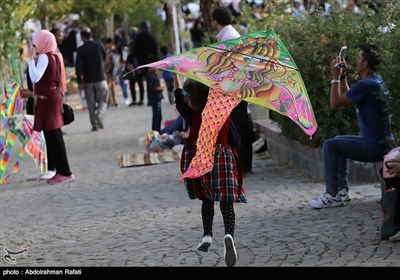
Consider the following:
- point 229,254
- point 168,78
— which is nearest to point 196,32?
point 168,78

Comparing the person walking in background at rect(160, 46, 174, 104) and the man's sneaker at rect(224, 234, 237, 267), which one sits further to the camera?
the person walking in background at rect(160, 46, 174, 104)

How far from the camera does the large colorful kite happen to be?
1380 cm

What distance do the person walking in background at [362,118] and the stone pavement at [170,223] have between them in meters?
0.34

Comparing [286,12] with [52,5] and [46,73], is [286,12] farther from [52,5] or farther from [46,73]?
[52,5]

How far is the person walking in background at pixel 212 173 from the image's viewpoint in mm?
7887

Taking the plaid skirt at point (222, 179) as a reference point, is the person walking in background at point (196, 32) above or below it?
below

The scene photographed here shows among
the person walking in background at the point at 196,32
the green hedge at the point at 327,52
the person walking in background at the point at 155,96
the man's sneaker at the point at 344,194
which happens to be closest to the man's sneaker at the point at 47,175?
the green hedge at the point at 327,52

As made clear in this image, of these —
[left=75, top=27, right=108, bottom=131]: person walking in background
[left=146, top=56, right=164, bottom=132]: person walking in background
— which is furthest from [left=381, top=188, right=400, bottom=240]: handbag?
[left=75, top=27, right=108, bottom=131]: person walking in background

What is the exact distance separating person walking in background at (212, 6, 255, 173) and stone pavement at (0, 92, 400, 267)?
0.26 m

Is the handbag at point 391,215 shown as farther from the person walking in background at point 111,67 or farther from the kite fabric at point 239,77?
the person walking in background at point 111,67

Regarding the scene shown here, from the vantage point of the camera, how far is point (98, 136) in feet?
65.5

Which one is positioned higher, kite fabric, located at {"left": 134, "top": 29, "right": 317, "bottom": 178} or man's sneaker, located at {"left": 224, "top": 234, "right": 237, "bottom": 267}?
kite fabric, located at {"left": 134, "top": 29, "right": 317, "bottom": 178}

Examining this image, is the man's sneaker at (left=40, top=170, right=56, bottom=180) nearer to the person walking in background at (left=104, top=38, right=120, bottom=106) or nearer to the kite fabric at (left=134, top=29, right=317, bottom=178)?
the kite fabric at (left=134, top=29, right=317, bottom=178)

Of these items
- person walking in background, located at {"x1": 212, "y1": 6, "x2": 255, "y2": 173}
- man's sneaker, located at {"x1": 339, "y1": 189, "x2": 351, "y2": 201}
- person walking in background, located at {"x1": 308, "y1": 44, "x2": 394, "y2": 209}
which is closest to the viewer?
person walking in background, located at {"x1": 308, "y1": 44, "x2": 394, "y2": 209}
